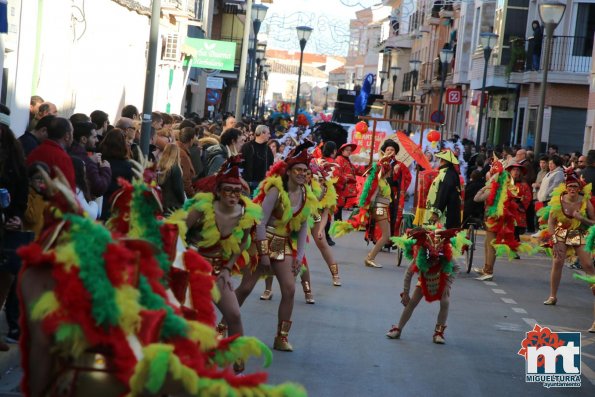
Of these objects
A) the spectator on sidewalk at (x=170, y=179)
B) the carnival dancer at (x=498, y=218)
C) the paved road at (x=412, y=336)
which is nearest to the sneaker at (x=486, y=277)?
the carnival dancer at (x=498, y=218)

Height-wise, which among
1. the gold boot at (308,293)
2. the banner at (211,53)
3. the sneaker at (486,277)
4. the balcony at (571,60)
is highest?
the balcony at (571,60)

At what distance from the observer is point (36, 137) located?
1116cm

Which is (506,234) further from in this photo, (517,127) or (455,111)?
(455,111)

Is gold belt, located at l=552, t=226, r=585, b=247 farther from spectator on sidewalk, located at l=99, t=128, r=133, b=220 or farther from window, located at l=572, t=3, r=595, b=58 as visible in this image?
window, located at l=572, t=3, r=595, b=58

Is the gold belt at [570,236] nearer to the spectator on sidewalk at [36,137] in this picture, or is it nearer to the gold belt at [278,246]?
the gold belt at [278,246]

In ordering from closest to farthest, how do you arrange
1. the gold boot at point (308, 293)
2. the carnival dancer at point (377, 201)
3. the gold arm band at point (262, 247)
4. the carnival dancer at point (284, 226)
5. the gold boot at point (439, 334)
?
the gold arm band at point (262, 247)
the carnival dancer at point (284, 226)
the gold boot at point (439, 334)
the gold boot at point (308, 293)
the carnival dancer at point (377, 201)

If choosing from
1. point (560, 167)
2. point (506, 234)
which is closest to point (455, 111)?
point (560, 167)

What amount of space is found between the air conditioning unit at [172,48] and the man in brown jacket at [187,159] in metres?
23.8

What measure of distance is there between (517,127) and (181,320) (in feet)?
148

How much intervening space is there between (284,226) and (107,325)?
20.5ft

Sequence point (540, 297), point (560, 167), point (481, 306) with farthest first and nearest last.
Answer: point (560, 167) → point (540, 297) → point (481, 306)

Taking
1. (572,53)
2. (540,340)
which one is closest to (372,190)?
(540,340)

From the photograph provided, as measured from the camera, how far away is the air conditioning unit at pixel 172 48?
3997 cm

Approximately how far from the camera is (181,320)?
5070mm
